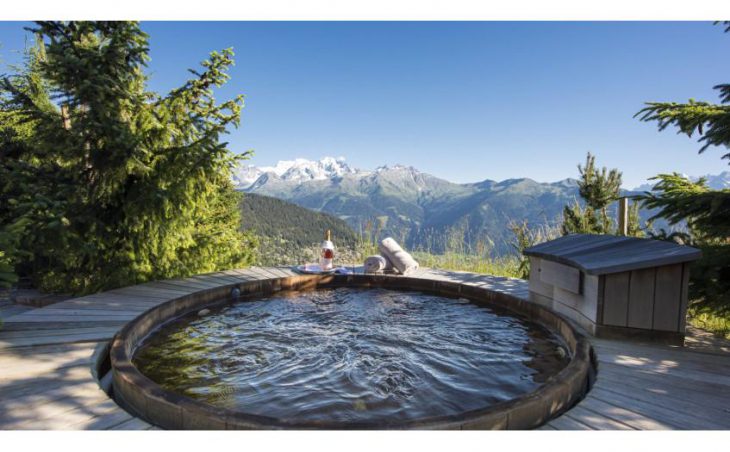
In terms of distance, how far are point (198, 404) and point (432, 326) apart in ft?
8.17

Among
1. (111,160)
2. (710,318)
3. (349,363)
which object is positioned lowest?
(349,363)

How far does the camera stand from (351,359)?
2908 millimetres

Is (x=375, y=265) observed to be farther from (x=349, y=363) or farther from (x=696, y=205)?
(x=696, y=205)

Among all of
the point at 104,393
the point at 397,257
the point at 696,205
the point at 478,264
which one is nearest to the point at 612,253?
the point at 696,205

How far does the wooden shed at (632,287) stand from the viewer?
2.86m

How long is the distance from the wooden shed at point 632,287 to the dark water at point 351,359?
0.46 meters

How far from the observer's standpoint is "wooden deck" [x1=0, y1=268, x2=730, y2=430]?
1817 millimetres

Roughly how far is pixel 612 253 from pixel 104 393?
3.75 metres

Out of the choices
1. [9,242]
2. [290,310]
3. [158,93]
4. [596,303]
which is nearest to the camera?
[9,242]

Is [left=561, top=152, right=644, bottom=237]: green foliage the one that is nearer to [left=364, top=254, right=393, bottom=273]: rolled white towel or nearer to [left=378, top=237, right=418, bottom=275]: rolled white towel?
[left=378, top=237, right=418, bottom=275]: rolled white towel

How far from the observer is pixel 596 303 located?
3.08m

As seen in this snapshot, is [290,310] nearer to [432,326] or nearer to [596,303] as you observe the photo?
[432,326]

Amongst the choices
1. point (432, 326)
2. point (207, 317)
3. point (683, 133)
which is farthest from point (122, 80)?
point (683, 133)

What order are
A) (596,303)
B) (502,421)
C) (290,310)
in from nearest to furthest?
(502,421) → (596,303) → (290,310)
